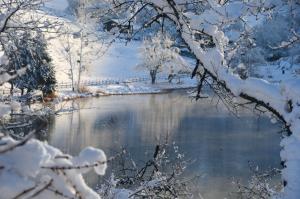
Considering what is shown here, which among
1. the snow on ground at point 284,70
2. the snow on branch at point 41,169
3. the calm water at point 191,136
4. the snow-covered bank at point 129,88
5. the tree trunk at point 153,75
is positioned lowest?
the calm water at point 191,136

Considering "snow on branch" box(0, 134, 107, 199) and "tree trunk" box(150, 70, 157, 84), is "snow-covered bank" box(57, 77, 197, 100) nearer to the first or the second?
"tree trunk" box(150, 70, 157, 84)

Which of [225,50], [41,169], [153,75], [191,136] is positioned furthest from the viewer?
[153,75]

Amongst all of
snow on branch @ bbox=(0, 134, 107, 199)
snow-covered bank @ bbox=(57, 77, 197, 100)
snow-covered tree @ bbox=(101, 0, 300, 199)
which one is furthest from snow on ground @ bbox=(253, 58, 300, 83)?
snow-covered bank @ bbox=(57, 77, 197, 100)

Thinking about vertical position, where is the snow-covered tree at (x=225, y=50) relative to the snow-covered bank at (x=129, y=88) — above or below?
above

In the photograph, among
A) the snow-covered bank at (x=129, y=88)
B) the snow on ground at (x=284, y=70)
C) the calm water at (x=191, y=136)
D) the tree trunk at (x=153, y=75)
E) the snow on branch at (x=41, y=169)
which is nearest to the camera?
the snow on branch at (x=41, y=169)

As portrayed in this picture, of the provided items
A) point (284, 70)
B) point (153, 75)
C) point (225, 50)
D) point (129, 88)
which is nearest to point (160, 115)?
point (129, 88)

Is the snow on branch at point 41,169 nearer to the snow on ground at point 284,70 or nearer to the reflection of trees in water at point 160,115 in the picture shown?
the snow on ground at point 284,70

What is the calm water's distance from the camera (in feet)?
46.5

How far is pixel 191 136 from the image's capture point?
1778 centimetres

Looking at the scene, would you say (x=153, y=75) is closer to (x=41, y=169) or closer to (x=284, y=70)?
(x=284, y=70)

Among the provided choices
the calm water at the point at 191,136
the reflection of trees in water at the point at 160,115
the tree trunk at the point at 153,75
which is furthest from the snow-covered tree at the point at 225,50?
the tree trunk at the point at 153,75

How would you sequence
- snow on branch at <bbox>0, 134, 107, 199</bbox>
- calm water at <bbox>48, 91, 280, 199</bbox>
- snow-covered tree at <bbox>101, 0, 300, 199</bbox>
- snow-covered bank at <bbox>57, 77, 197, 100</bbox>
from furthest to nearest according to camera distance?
snow-covered bank at <bbox>57, 77, 197, 100</bbox> < calm water at <bbox>48, 91, 280, 199</bbox> < snow-covered tree at <bbox>101, 0, 300, 199</bbox> < snow on branch at <bbox>0, 134, 107, 199</bbox>

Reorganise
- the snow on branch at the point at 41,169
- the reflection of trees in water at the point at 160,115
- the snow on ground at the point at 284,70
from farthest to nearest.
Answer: the reflection of trees in water at the point at 160,115 < the snow on ground at the point at 284,70 < the snow on branch at the point at 41,169

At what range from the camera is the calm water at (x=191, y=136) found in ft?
46.5
